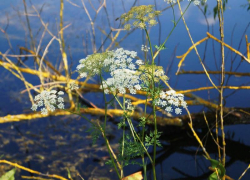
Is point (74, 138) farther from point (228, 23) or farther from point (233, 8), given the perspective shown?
point (233, 8)

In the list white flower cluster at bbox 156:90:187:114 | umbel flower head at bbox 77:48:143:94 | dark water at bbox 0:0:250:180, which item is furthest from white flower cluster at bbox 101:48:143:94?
dark water at bbox 0:0:250:180

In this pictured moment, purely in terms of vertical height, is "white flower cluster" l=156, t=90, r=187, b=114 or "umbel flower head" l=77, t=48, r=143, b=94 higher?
"umbel flower head" l=77, t=48, r=143, b=94

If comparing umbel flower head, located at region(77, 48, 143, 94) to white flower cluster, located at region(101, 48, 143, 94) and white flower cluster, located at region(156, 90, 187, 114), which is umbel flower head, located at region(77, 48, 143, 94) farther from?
white flower cluster, located at region(156, 90, 187, 114)

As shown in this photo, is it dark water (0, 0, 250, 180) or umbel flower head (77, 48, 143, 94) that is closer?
umbel flower head (77, 48, 143, 94)

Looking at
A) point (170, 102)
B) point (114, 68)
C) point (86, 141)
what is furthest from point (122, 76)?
point (86, 141)

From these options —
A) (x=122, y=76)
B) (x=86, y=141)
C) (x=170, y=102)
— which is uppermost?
(x=122, y=76)

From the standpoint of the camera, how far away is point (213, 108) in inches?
123

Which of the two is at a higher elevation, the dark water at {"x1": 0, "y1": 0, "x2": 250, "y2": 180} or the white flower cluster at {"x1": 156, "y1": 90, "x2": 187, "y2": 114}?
the white flower cluster at {"x1": 156, "y1": 90, "x2": 187, "y2": 114}

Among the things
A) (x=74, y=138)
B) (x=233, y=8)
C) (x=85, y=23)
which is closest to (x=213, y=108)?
(x=74, y=138)

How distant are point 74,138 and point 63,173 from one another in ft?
1.66

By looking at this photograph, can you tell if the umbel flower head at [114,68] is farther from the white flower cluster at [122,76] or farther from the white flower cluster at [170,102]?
the white flower cluster at [170,102]

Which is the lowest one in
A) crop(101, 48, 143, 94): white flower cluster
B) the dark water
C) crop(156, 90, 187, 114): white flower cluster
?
the dark water

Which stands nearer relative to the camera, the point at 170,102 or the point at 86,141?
the point at 170,102

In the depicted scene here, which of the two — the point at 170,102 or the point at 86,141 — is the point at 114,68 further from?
the point at 86,141
